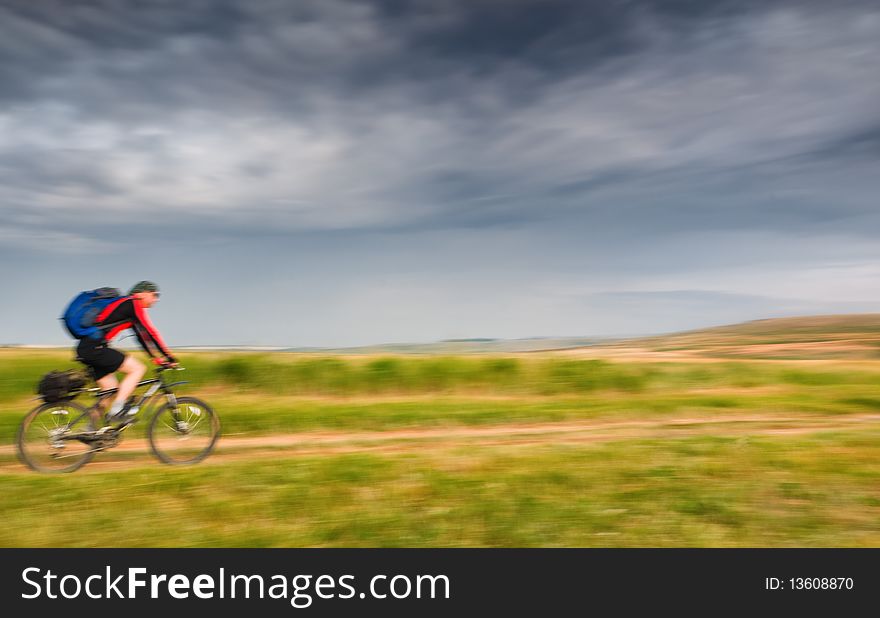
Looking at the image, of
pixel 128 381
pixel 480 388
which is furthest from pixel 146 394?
pixel 480 388

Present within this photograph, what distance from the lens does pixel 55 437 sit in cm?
918

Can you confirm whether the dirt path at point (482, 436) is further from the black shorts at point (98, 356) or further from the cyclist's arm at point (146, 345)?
the cyclist's arm at point (146, 345)

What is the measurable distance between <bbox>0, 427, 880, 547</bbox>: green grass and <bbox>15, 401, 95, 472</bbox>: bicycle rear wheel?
39cm

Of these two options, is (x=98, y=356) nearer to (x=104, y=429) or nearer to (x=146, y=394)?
(x=146, y=394)

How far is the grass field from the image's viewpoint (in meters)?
6.55

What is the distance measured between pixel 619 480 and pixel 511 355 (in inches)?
609

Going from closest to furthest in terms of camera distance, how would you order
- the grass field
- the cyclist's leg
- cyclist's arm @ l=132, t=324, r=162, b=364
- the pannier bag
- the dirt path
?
the grass field
the pannier bag
cyclist's arm @ l=132, t=324, r=162, b=364
the cyclist's leg
the dirt path

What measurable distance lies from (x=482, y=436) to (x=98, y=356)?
718 cm

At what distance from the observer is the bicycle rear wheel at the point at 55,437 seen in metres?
9.12

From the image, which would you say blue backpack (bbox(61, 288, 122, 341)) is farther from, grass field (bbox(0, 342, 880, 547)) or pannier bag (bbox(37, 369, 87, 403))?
grass field (bbox(0, 342, 880, 547))

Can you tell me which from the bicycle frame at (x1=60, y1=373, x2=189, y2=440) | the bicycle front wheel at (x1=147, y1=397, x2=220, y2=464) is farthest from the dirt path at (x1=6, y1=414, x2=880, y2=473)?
the bicycle frame at (x1=60, y1=373, x2=189, y2=440)

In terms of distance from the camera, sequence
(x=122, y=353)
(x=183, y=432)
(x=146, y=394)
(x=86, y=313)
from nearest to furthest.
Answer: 1. (x=86, y=313)
2. (x=122, y=353)
3. (x=146, y=394)
4. (x=183, y=432)

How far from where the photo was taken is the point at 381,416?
15820mm
